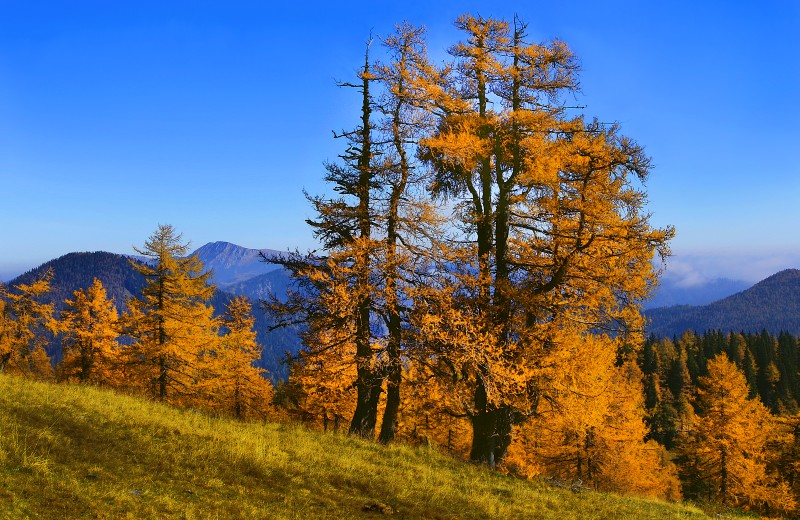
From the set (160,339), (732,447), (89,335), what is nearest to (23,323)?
(89,335)

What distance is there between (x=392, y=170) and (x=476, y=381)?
6.78 metres

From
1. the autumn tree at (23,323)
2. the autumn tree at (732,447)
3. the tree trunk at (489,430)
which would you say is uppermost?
the autumn tree at (23,323)

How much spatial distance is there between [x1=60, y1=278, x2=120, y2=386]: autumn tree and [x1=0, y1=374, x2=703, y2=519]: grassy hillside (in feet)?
83.5

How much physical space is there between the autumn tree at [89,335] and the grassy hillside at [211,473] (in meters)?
25.4

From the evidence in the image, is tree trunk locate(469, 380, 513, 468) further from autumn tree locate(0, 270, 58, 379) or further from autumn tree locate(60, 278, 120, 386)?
autumn tree locate(0, 270, 58, 379)

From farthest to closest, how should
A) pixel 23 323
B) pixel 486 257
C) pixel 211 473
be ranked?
1. pixel 23 323
2. pixel 486 257
3. pixel 211 473

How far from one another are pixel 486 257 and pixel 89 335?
3297cm

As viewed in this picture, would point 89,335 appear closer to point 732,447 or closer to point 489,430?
point 489,430

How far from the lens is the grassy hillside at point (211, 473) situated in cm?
Answer: 746

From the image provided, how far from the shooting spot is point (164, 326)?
29891 millimetres

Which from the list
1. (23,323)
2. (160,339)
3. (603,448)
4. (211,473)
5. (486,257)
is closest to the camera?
(211,473)

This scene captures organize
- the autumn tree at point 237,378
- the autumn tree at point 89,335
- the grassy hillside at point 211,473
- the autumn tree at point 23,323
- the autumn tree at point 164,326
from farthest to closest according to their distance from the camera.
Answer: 1. the autumn tree at point 23,323
2. the autumn tree at point 89,335
3. the autumn tree at point 237,378
4. the autumn tree at point 164,326
5. the grassy hillside at point 211,473

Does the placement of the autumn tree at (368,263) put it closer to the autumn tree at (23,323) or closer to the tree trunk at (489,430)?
the tree trunk at (489,430)

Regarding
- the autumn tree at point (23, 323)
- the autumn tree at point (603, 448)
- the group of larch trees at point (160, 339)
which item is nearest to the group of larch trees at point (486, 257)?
the autumn tree at point (603, 448)
